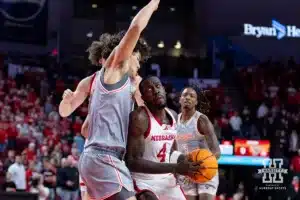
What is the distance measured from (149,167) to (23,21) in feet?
49.2

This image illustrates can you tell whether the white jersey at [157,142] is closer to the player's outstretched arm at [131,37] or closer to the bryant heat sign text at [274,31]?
the player's outstretched arm at [131,37]

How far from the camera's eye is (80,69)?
20.1 metres

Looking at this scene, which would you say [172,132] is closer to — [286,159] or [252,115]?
[286,159]

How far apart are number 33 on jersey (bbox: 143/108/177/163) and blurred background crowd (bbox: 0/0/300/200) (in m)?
7.05

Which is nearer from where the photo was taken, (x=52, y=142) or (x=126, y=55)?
(x=126, y=55)

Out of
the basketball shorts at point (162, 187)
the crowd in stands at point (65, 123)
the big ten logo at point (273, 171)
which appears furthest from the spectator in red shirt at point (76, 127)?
the basketball shorts at point (162, 187)

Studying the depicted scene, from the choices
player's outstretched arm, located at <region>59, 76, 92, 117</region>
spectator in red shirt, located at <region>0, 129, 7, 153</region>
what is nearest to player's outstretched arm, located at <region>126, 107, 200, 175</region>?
player's outstretched arm, located at <region>59, 76, 92, 117</region>

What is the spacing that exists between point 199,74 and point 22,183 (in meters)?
10.5

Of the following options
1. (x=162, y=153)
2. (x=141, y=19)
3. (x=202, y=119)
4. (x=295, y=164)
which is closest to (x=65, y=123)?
(x=295, y=164)

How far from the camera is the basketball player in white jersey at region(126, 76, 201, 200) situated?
473cm

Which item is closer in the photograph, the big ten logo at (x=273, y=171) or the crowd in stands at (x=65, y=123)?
the crowd in stands at (x=65, y=123)

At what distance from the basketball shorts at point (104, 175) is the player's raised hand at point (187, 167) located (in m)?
0.35

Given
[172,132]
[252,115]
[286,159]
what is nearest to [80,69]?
[252,115]

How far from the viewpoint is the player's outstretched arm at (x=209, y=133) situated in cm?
636
